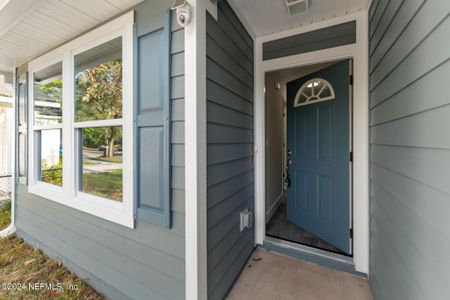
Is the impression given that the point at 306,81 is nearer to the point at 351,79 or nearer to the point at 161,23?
the point at 351,79

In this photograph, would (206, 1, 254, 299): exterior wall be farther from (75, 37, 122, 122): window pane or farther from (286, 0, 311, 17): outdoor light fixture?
(75, 37, 122, 122): window pane

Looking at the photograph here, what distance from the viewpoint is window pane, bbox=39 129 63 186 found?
228 centimetres

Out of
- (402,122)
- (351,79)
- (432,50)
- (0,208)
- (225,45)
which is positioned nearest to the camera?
(432,50)

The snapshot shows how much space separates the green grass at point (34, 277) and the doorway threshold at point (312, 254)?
173 cm

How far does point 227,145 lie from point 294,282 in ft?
4.35

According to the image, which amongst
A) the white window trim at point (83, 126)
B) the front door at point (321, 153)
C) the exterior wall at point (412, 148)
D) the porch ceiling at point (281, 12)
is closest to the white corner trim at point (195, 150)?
the white window trim at point (83, 126)

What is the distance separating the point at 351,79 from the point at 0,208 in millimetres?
6138

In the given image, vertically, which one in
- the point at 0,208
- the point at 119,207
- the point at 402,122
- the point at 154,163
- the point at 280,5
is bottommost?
the point at 0,208

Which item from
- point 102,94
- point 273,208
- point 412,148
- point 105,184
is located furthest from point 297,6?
point 273,208

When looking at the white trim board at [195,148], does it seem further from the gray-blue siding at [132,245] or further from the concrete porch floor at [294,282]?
the concrete porch floor at [294,282]

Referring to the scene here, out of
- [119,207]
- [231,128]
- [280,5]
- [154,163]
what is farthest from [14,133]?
[280,5]

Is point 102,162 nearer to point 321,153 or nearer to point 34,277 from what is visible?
point 34,277

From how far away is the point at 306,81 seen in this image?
2.55 m

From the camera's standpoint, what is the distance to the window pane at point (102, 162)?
173 centimetres
